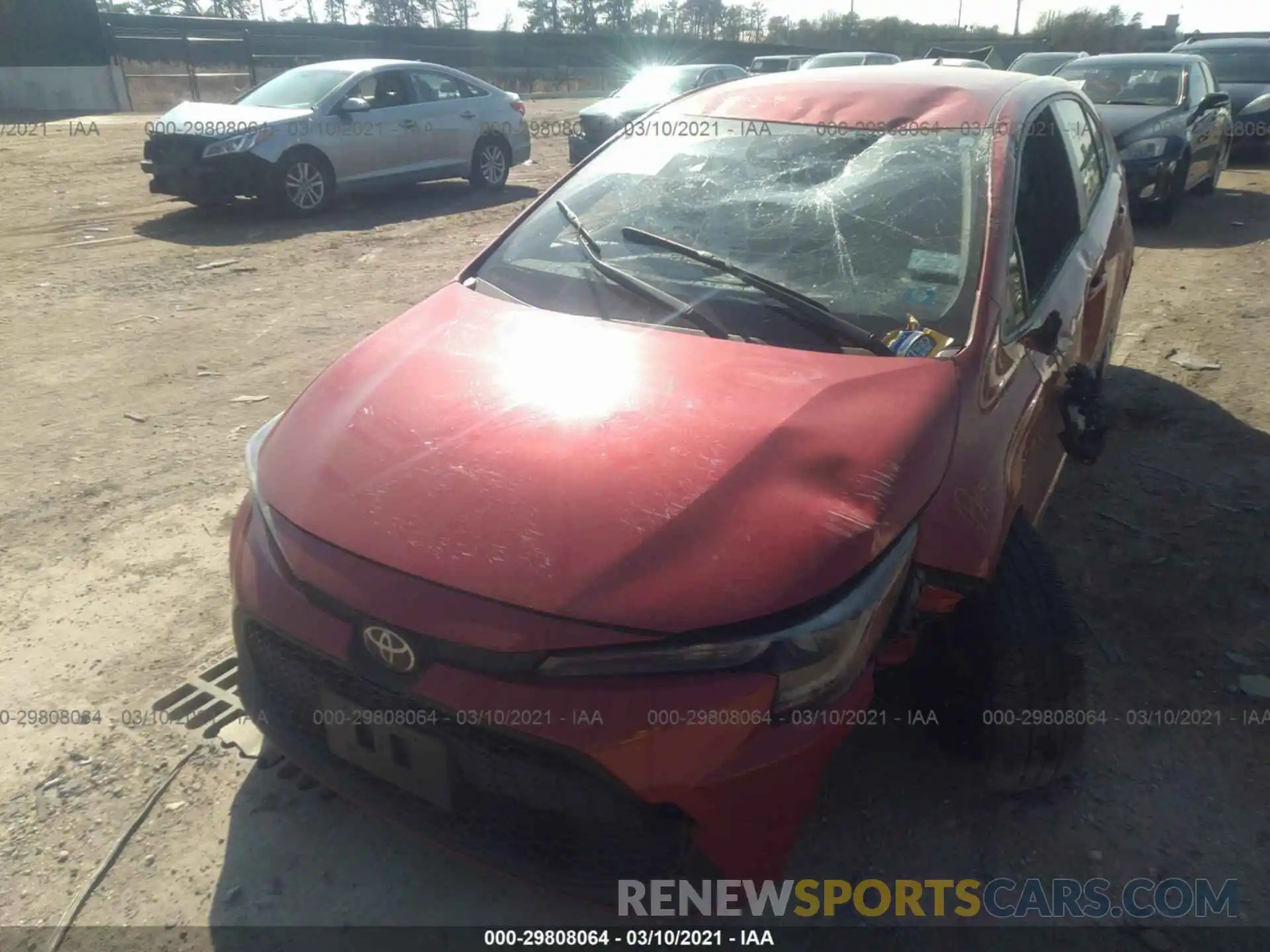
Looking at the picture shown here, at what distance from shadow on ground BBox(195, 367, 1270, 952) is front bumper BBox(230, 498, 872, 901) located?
0.51ft

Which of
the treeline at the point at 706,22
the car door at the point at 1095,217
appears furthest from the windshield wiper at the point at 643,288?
the treeline at the point at 706,22

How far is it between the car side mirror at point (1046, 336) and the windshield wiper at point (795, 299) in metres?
0.50

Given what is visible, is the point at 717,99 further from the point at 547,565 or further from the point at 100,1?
the point at 100,1

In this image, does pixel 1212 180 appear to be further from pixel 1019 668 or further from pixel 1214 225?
pixel 1019 668

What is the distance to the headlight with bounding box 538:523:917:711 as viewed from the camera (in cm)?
168

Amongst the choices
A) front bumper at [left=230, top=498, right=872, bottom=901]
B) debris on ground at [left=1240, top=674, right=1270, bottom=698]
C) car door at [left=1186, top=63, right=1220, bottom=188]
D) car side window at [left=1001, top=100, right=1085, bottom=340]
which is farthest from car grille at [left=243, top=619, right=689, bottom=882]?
car door at [left=1186, top=63, right=1220, bottom=188]

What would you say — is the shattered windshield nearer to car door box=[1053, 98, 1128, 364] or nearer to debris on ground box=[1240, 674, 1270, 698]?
car door box=[1053, 98, 1128, 364]

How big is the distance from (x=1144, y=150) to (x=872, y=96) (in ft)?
22.1

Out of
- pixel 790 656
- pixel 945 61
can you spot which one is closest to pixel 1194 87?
pixel 945 61

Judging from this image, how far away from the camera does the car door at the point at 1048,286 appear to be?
248 centimetres

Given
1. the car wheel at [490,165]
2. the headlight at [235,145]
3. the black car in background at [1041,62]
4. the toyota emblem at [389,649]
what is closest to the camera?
the toyota emblem at [389,649]

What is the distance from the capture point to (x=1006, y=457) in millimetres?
2279

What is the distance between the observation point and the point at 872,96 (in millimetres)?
3045

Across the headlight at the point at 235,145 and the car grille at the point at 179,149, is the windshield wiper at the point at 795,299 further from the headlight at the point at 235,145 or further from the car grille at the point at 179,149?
the car grille at the point at 179,149
